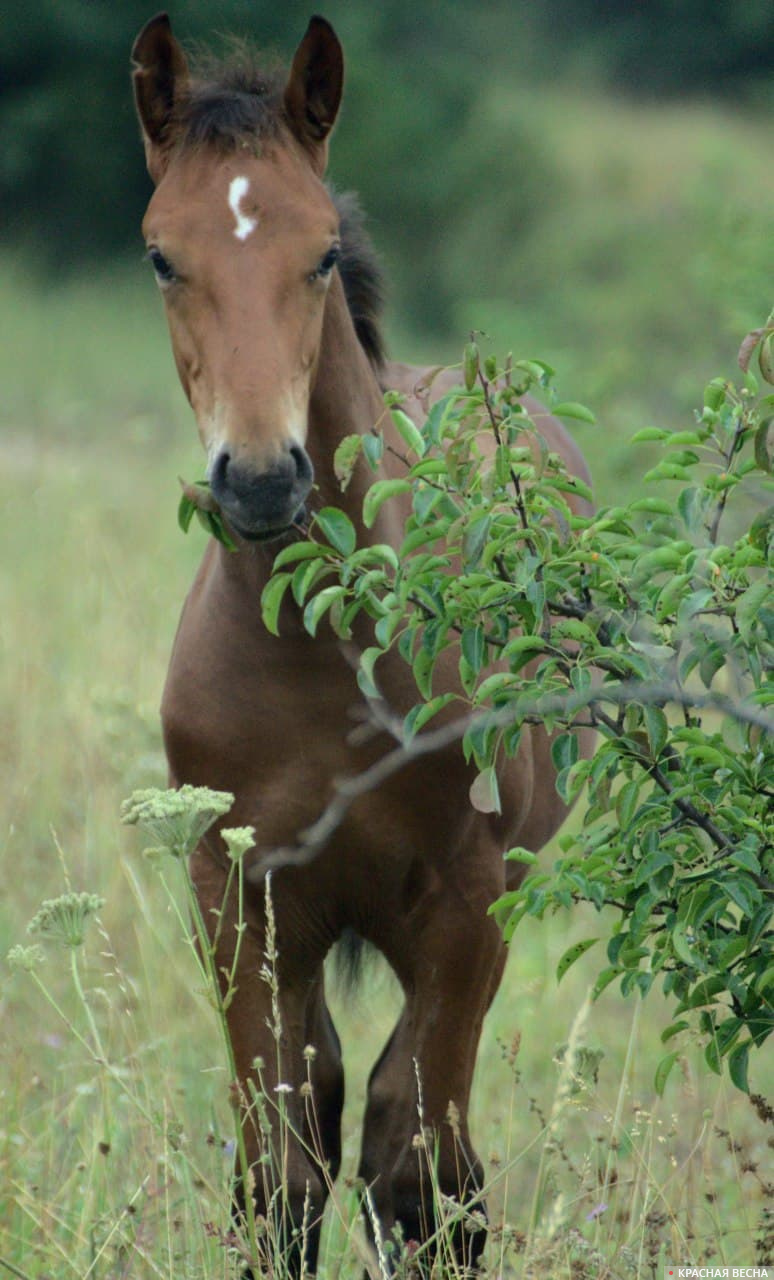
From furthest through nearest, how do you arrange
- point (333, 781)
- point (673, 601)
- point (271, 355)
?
point (333, 781), point (271, 355), point (673, 601)

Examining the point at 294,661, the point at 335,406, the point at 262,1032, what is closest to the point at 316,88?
the point at 335,406

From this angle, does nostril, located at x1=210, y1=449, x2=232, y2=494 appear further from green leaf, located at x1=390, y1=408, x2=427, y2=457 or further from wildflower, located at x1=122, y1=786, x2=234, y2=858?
wildflower, located at x1=122, y1=786, x2=234, y2=858

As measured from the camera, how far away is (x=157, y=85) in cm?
278

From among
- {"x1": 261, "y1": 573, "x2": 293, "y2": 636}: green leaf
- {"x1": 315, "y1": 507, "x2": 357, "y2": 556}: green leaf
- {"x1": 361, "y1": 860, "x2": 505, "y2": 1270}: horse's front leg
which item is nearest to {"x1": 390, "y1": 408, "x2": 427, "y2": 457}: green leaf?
{"x1": 315, "y1": 507, "x2": 357, "y2": 556}: green leaf

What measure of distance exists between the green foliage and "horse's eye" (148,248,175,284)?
21.9 inches

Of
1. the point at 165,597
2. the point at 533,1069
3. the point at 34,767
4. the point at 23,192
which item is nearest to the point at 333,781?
the point at 533,1069

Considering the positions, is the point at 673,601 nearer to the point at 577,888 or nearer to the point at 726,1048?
the point at 577,888

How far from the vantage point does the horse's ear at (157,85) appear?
8.99 ft

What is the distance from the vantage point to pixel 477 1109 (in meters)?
4.04

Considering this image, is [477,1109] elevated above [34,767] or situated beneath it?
situated beneath

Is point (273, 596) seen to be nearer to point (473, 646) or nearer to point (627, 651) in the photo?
point (473, 646)

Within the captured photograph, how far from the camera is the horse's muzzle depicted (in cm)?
230

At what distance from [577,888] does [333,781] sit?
799mm

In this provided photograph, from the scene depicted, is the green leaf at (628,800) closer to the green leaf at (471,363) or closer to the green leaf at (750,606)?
the green leaf at (750,606)
